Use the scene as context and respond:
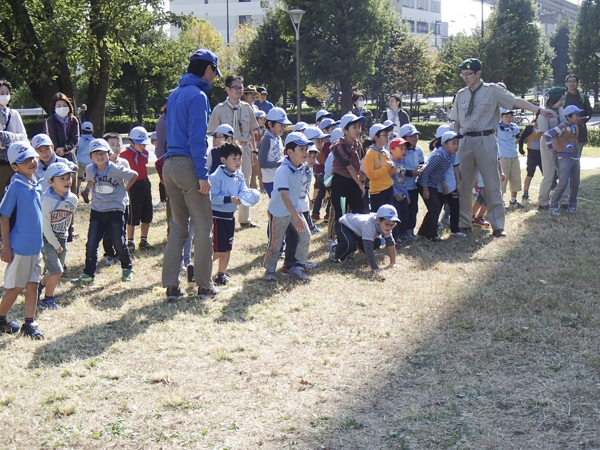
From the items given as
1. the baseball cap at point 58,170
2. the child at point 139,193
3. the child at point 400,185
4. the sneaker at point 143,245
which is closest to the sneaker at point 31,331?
the baseball cap at point 58,170

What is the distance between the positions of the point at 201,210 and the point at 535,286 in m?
3.19

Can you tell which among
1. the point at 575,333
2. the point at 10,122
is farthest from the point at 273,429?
the point at 10,122

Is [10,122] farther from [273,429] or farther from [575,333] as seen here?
[575,333]

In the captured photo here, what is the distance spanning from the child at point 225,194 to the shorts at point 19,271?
1.82 meters

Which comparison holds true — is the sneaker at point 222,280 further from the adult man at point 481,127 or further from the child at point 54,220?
the adult man at point 481,127

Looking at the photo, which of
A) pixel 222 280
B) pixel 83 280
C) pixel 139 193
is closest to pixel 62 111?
pixel 139 193

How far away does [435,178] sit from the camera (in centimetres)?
881

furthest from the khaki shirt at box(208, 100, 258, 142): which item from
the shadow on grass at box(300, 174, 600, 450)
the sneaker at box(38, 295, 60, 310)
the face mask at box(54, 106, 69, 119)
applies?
the shadow on grass at box(300, 174, 600, 450)

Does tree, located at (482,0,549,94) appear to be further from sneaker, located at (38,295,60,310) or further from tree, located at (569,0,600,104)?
sneaker, located at (38,295,60,310)

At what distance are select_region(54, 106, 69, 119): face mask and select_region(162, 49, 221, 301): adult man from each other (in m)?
3.56

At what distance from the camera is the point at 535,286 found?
6613 millimetres

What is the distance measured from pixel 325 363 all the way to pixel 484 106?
4.98 meters

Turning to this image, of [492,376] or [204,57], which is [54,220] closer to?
[204,57]

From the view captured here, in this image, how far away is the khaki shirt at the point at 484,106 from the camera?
8.66 metres
